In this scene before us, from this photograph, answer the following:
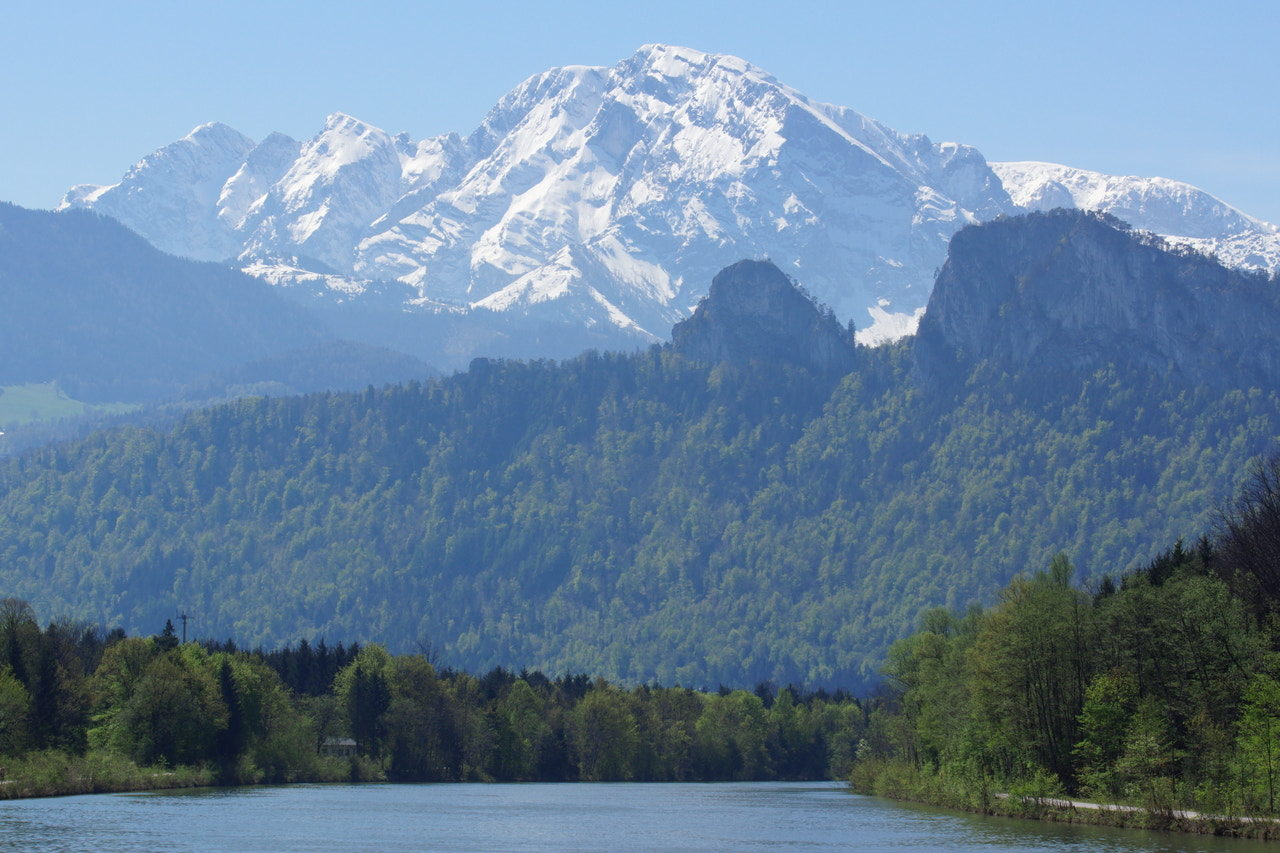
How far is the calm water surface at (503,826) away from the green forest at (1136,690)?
381 cm

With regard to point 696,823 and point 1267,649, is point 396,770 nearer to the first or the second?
point 696,823

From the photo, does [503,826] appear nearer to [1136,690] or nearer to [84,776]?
[84,776]

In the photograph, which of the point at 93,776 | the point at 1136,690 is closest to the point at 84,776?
the point at 93,776

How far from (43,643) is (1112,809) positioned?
88729 millimetres

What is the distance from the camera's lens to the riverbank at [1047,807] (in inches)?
3560

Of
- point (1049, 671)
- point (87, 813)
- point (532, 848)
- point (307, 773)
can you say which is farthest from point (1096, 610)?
point (307, 773)

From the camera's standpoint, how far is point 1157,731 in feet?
328

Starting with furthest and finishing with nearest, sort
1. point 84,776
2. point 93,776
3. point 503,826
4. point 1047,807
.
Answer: point 93,776, point 84,776, point 503,826, point 1047,807

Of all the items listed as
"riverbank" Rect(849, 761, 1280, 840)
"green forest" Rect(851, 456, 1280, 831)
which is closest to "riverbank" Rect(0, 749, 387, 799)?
"riverbank" Rect(849, 761, 1280, 840)

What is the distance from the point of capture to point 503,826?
11950cm

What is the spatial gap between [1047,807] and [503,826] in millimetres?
37727

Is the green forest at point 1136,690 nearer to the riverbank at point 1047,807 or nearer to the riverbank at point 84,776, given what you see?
the riverbank at point 1047,807

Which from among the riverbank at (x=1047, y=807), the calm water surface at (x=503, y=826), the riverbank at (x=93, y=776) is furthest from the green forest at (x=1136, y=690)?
the riverbank at (x=93, y=776)

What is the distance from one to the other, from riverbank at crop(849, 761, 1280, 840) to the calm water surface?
1238 millimetres
